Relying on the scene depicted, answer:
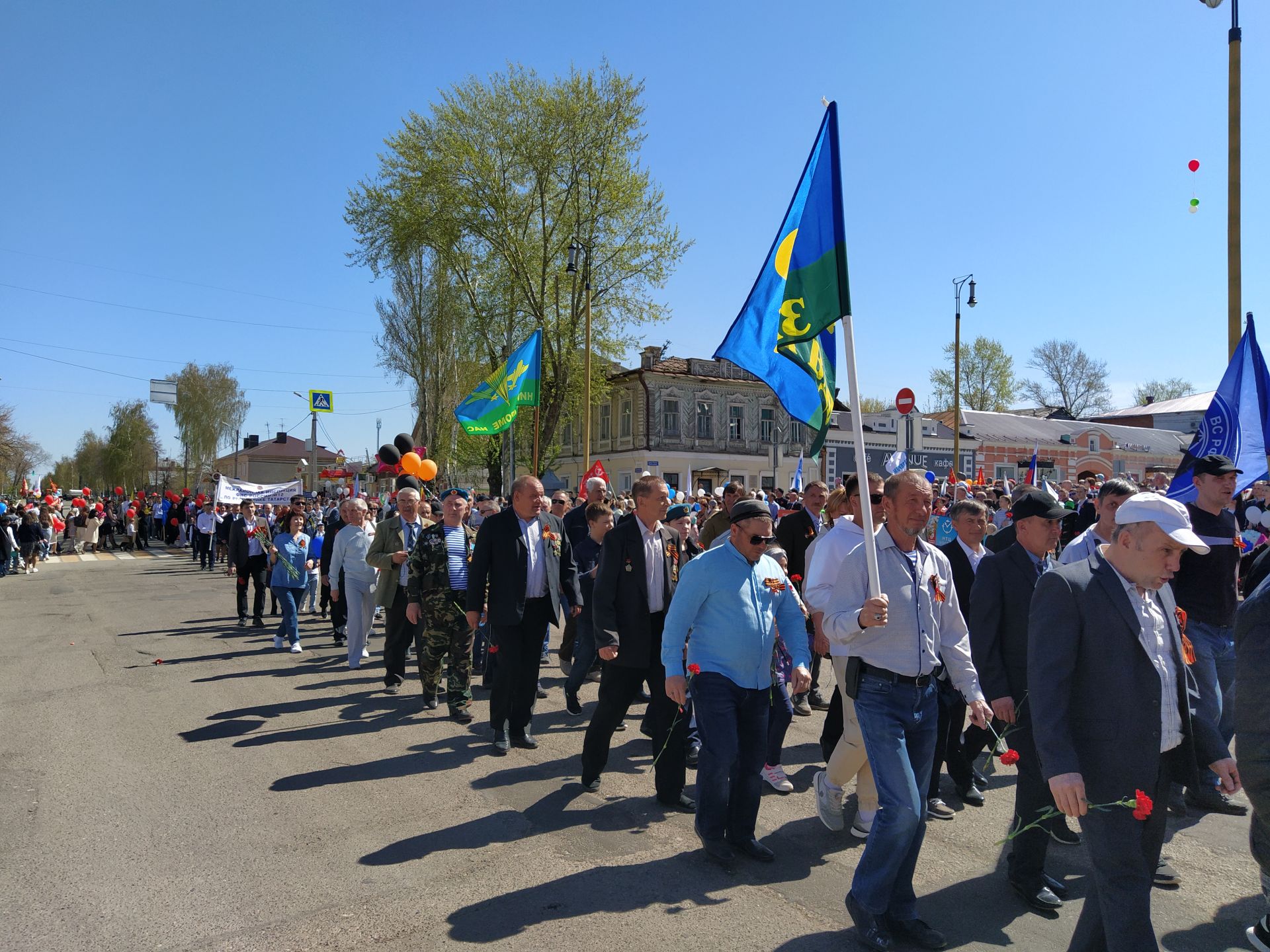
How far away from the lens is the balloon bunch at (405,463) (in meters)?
12.1

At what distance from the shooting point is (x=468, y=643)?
300 inches

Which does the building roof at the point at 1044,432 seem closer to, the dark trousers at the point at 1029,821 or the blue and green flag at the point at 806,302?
the blue and green flag at the point at 806,302

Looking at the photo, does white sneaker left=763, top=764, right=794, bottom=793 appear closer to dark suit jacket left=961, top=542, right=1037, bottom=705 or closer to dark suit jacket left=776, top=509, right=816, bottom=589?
dark suit jacket left=961, top=542, right=1037, bottom=705

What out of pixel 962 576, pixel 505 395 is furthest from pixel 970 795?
pixel 505 395

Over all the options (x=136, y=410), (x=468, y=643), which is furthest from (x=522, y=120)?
(x=136, y=410)

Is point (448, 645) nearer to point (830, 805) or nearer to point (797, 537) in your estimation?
point (797, 537)

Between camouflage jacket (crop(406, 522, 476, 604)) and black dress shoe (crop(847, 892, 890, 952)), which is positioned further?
camouflage jacket (crop(406, 522, 476, 604))

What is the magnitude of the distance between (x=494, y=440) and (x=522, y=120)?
512 inches

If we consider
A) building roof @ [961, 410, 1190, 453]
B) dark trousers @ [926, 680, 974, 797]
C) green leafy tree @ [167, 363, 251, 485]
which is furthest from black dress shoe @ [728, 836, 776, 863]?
green leafy tree @ [167, 363, 251, 485]

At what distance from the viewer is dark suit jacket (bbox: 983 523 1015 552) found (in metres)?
5.42

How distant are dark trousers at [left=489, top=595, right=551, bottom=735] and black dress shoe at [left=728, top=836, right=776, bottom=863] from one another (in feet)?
7.93

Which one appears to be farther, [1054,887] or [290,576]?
[290,576]

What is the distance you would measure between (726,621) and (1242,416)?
19.6 feet

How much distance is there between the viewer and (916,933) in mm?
3643
